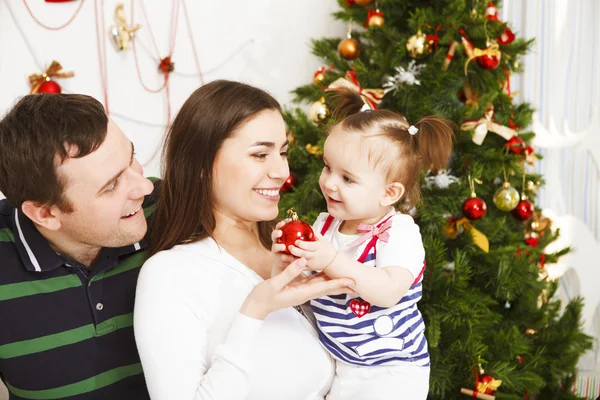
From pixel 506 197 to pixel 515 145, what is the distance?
0.71 ft

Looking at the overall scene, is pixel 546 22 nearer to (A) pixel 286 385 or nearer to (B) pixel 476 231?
(B) pixel 476 231

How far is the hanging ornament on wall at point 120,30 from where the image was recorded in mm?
2719

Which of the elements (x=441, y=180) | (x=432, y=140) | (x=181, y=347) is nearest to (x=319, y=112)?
(x=441, y=180)

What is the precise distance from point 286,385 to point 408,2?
5.56 ft

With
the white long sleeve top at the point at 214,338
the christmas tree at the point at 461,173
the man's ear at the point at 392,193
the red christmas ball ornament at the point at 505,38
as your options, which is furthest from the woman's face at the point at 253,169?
the red christmas ball ornament at the point at 505,38

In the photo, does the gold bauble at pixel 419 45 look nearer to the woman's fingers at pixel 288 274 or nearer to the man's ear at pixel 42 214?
the woman's fingers at pixel 288 274

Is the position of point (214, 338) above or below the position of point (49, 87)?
below

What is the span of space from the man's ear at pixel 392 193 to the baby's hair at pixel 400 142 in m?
0.02

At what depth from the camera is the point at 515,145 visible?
2.47 meters

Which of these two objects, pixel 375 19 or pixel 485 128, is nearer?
pixel 485 128

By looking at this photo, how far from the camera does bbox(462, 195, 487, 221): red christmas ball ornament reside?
2338 mm

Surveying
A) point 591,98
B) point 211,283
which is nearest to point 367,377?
point 211,283

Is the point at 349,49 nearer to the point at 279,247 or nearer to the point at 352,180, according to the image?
the point at 352,180

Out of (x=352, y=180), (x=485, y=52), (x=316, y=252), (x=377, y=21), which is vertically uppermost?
(x=377, y=21)
